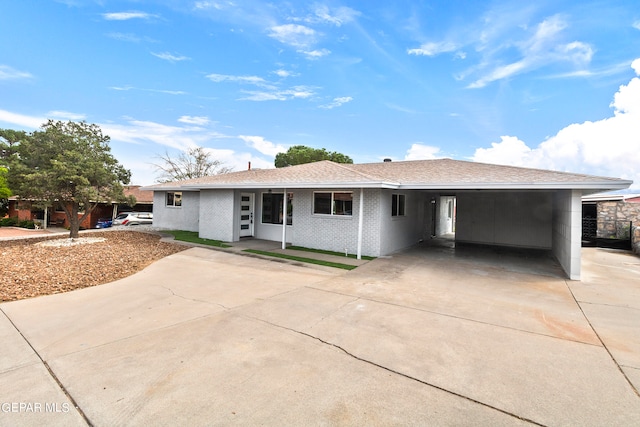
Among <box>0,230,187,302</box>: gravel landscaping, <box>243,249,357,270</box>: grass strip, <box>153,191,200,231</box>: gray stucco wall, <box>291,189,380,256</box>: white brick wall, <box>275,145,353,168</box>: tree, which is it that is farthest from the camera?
<box>275,145,353,168</box>: tree

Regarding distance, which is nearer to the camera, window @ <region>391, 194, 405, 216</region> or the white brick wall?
the white brick wall

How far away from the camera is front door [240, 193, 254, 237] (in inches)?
532

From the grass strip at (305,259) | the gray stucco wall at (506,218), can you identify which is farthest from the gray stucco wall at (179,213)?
the gray stucco wall at (506,218)

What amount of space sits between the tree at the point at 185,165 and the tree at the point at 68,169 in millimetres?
22266

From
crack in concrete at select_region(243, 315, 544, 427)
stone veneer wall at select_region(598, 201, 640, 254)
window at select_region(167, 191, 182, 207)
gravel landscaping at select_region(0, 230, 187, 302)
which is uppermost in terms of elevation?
window at select_region(167, 191, 182, 207)

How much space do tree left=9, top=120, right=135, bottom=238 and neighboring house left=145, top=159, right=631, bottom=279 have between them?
11.0 ft

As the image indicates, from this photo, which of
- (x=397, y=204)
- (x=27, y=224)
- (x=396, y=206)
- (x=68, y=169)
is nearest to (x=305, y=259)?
(x=396, y=206)

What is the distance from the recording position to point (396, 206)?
11.5m

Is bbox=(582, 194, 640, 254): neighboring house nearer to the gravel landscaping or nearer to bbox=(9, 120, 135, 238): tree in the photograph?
the gravel landscaping

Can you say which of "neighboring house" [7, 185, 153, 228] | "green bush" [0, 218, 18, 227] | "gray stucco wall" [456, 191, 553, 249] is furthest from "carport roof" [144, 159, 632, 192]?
"green bush" [0, 218, 18, 227]

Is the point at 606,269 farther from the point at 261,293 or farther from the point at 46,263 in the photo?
the point at 46,263

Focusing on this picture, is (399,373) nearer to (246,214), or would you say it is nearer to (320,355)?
(320,355)

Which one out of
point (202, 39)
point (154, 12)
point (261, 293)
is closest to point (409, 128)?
point (202, 39)

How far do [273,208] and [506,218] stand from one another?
11.2 metres
